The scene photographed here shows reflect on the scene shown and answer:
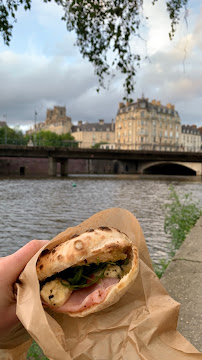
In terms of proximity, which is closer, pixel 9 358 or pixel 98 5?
pixel 9 358

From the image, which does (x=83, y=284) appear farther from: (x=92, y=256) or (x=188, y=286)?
(x=188, y=286)

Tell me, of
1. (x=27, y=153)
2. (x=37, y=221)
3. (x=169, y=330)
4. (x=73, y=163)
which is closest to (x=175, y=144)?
(x=73, y=163)

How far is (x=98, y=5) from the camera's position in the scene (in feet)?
20.3

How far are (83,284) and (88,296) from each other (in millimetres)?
59

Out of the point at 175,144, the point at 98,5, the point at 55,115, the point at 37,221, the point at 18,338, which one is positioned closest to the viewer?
the point at 18,338

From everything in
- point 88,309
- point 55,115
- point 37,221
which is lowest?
point 37,221

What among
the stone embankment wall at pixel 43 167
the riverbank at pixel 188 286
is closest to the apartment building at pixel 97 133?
the stone embankment wall at pixel 43 167

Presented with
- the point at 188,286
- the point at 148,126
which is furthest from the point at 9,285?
the point at 148,126

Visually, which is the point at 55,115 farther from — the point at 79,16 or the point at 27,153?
the point at 79,16

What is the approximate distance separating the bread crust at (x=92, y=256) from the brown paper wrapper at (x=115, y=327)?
0.07 meters

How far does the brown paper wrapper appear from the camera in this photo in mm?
1205

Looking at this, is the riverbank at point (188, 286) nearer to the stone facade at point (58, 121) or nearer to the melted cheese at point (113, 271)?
the melted cheese at point (113, 271)

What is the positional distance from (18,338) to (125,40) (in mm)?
6210

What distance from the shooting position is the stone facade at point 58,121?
14650 cm
